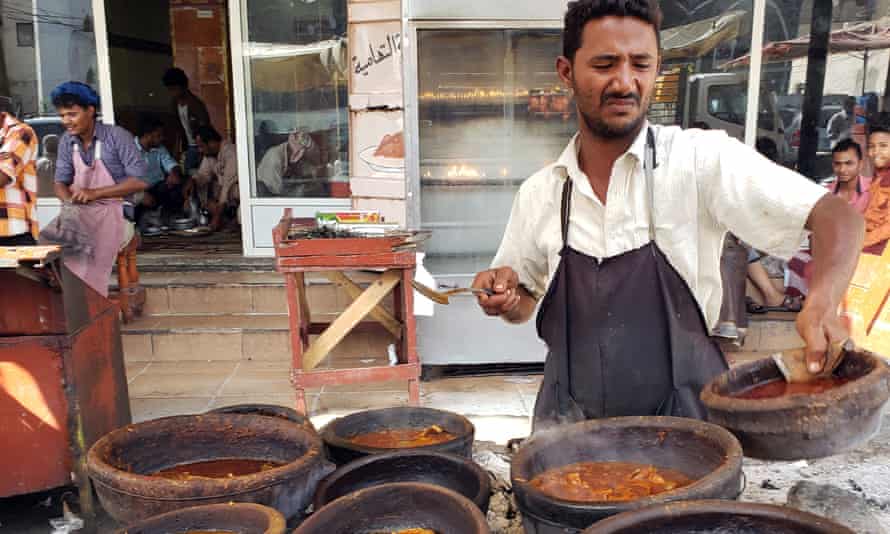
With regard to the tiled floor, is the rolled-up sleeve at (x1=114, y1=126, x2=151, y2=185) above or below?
above

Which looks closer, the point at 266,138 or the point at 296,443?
the point at 296,443

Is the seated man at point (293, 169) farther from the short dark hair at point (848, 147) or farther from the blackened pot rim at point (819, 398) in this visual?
the blackened pot rim at point (819, 398)

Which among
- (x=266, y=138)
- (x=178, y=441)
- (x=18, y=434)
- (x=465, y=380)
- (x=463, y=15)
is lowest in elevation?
(x=465, y=380)

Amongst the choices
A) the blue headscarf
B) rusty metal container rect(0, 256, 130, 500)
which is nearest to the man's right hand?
rusty metal container rect(0, 256, 130, 500)

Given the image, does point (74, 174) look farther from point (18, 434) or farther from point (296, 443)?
point (296, 443)

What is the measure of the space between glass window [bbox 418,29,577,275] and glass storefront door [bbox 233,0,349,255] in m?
1.59

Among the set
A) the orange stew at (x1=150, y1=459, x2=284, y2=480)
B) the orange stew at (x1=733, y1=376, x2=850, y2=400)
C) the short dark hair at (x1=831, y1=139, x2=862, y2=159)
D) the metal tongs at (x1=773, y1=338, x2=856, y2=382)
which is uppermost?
the short dark hair at (x1=831, y1=139, x2=862, y2=159)

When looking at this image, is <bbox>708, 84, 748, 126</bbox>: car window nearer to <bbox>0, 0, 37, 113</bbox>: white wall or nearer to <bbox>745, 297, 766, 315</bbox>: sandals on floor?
<bbox>745, 297, 766, 315</bbox>: sandals on floor

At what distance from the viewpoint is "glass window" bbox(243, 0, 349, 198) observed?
6766 millimetres

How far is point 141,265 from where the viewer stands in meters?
6.58

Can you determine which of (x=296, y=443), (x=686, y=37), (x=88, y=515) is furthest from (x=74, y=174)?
(x=686, y=37)

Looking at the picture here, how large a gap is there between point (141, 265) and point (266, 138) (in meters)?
1.73

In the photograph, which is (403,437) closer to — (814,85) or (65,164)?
(65,164)

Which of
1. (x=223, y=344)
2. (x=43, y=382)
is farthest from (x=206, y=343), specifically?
(x=43, y=382)
